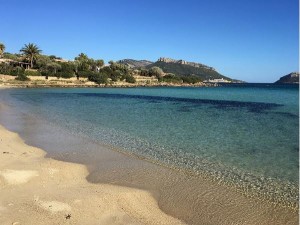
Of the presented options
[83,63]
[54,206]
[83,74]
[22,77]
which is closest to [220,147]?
[54,206]

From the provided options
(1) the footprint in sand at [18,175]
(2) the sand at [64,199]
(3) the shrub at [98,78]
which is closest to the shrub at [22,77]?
(3) the shrub at [98,78]

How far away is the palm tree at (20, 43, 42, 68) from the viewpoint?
330 feet

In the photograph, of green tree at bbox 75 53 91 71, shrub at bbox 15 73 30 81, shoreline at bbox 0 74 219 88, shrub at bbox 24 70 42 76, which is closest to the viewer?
shoreline at bbox 0 74 219 88

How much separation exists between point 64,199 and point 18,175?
2.71 metres

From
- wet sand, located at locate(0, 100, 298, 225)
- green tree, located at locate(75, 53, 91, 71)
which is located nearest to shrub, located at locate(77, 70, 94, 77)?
green tree, located at locate(75, 53, 91, 71)

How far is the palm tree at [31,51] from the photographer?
10069cm

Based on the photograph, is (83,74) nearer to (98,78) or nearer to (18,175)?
(98,78)

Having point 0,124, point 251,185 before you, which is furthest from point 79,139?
point 251,185

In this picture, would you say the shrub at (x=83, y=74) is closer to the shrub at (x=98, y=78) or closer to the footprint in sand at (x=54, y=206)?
the shrub at (x=98, y=78)

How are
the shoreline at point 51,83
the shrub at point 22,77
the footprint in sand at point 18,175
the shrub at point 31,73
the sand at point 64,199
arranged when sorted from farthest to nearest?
the shrub at point 31,73
the shrub at point 22,77
the shoreline at point 51,83
the footprint in sand at point 18,175
the sand at point 64,199

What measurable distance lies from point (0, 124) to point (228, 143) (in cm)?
1505

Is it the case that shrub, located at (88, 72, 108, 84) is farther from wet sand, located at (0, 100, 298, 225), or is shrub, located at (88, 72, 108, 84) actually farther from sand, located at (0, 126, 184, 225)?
sand, located at (0, 126, 184, 225)

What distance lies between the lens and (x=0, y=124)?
2184 cm

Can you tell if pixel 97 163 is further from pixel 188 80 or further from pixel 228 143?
pixel 188 80
